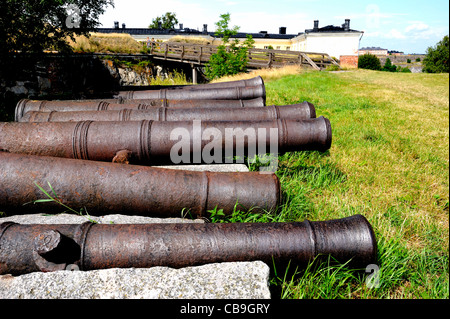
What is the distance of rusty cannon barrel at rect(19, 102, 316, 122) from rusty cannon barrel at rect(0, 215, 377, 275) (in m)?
2.20

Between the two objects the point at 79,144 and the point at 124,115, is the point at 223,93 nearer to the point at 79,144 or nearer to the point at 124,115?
the point at 124,115

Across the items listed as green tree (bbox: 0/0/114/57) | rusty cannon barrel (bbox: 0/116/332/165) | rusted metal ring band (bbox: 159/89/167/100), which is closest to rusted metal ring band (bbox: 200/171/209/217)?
rusty cannon barrel (bbox: 0/116/332/165)

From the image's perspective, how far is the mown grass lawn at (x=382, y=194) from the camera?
2332mm

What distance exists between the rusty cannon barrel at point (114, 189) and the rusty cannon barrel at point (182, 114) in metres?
1.49

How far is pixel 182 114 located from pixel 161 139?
0.95m

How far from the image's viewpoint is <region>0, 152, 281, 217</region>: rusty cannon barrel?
8.76ft

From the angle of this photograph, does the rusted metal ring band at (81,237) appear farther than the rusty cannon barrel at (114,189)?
No

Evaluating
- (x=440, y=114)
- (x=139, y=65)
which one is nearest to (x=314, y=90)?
(x=440, y=114)

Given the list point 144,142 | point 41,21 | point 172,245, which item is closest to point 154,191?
point 172,245

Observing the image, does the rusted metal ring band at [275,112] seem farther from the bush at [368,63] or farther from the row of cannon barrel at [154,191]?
the bush at [368,63]

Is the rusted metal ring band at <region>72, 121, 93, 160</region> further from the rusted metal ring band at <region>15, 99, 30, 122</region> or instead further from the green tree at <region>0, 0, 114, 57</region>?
the green tree at <region>0, 0, 114, 57</region>

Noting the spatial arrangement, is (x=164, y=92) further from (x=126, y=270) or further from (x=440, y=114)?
(x=440, y=114)

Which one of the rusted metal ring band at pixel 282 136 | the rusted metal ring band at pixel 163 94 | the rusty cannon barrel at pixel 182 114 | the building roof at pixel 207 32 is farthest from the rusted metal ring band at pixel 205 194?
the building roof at pixel 207 32

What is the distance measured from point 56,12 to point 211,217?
329 inches
